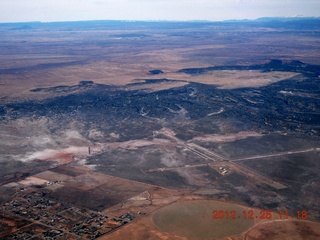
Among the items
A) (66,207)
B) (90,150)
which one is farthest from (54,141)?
(66,207)

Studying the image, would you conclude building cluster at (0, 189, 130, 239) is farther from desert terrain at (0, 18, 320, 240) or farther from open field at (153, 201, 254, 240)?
open field at (153, 201, 254, 240)

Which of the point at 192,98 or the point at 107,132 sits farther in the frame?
the point at 192,98

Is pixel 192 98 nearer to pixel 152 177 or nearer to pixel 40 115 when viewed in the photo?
pixel 40 115
